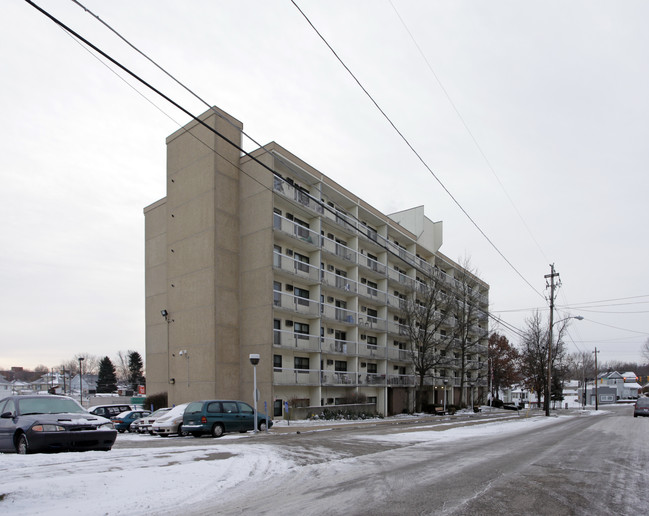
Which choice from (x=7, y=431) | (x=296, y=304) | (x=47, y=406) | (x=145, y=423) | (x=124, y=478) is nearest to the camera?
(x=124, y=478)

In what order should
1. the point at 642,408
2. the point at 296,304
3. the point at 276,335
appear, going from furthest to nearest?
the point at 642,408, the point at 296,304, the point at 276,335

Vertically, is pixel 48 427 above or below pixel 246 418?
above

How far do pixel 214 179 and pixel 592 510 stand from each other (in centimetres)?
2888

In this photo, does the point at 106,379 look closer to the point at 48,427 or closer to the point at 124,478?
the point at 48,427

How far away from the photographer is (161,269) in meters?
40.1

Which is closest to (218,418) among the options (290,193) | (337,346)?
(290,193)

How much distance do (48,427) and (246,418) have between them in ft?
38.8

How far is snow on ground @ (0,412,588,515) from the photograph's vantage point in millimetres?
6789

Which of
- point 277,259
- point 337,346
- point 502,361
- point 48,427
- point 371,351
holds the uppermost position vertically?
point 277,259

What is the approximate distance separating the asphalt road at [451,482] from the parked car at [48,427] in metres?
4.38

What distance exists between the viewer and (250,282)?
32562 millimetres

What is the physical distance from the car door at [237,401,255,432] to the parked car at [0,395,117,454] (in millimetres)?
10328

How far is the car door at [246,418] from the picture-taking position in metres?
21.5

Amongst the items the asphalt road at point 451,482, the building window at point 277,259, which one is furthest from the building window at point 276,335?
the asphalt road at point 451,482
